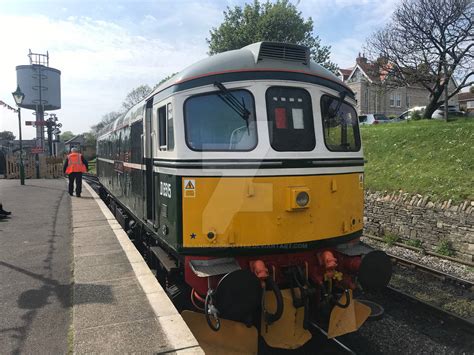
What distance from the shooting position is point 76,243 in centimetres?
776

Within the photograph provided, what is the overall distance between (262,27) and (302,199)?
28.5 m

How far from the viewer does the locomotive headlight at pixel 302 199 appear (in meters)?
4.43

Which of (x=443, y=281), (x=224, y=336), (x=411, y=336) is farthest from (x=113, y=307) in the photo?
(x=443, y=281)

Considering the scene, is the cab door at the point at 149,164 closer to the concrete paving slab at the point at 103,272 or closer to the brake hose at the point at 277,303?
the concrete paving slab at the point at 103,272

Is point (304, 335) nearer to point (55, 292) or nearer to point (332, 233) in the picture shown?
point (332, 233)

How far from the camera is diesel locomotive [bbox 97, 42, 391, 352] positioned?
4250 mm

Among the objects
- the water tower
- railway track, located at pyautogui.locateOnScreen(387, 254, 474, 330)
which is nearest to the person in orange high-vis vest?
railway track, located at pyautogui.locateOnScreen(387, 254, 474, 330)

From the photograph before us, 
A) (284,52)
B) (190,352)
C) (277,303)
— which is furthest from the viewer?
(284,52)

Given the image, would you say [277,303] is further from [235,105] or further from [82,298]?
[82,298]

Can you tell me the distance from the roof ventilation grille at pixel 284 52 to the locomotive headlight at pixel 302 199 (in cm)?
153

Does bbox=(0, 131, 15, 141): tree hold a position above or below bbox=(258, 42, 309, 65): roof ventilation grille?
above

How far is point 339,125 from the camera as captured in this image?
5133mm

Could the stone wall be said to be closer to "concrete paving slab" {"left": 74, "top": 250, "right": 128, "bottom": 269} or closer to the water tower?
"concrete paving slab" {"left": 74, "top": 250, "right": 128, "bottom": 269}

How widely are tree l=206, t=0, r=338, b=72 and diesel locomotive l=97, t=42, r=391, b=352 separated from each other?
27292mm
